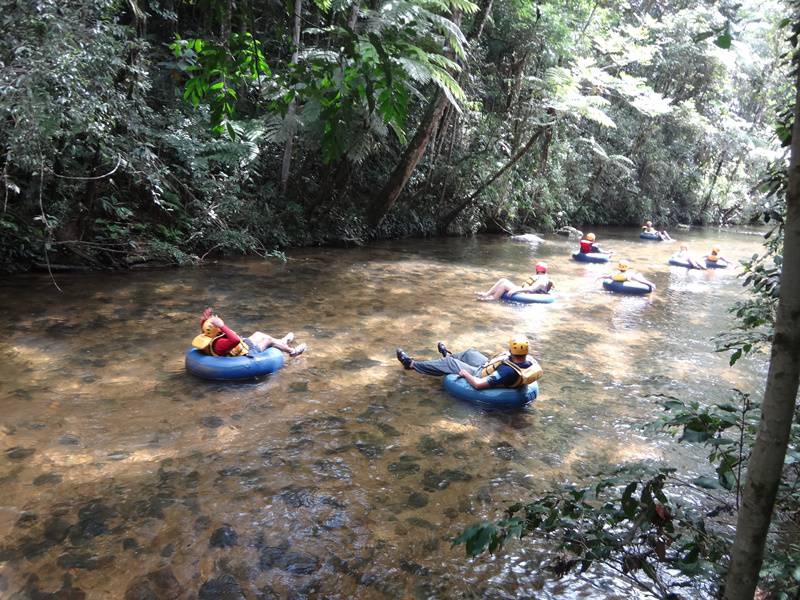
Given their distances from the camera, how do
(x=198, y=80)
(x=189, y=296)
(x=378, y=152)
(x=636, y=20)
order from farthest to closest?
(x=636, y=20), (x=378, y=152), (x=189, y=296), (x=198, y=80)

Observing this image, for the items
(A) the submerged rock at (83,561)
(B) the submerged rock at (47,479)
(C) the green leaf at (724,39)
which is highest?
(C) the green leaf at (724,39)

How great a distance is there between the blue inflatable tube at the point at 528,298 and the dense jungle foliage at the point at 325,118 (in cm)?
340

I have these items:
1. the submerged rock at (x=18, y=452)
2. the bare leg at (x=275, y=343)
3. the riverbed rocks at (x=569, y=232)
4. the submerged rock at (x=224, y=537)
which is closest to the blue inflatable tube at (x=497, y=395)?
the bare leg at (x=275, y=343)

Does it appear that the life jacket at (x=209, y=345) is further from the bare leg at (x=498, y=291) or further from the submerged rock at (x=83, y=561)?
the bare leg at (x=498, y=291)

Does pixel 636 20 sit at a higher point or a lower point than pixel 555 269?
higher

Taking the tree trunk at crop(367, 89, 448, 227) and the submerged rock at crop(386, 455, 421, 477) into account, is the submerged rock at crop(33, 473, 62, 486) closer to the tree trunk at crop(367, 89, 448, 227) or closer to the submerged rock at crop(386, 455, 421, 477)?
the submerged rock at crop(386, 455, 421, 477)

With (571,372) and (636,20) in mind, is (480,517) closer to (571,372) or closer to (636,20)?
(571,372)

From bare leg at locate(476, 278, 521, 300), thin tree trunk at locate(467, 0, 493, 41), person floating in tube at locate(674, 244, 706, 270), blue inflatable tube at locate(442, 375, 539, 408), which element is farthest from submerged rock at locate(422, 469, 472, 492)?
person floating in tube at locate(674, 244, 706, 270)

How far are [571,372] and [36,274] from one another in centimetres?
783

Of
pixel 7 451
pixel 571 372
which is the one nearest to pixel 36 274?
pixel 7 451

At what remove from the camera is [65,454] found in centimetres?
391

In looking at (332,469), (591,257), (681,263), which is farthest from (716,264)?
(332,469)

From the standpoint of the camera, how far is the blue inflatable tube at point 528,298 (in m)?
9.30

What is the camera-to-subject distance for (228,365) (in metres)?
5.34
